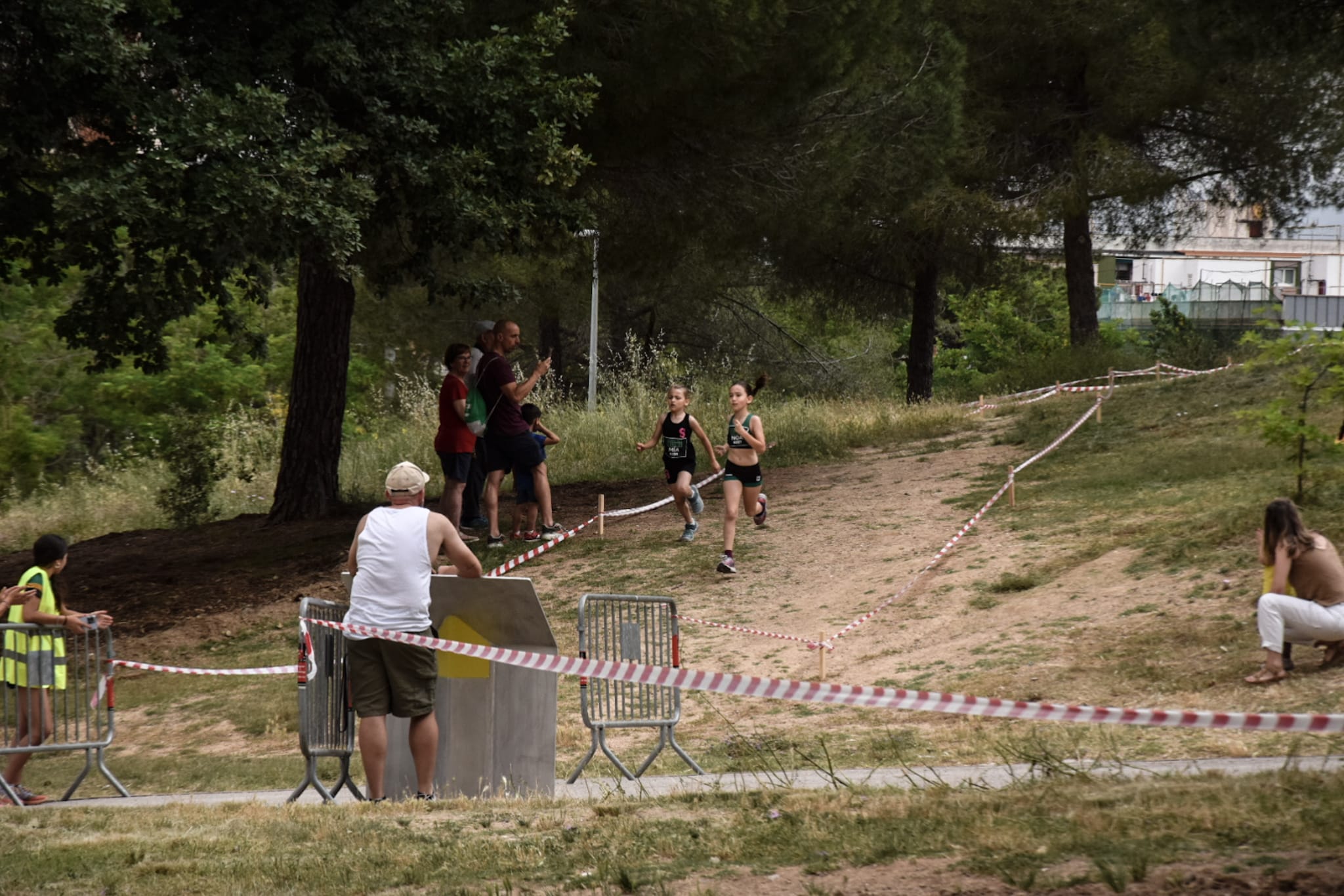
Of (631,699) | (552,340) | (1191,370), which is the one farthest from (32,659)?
(552,340)

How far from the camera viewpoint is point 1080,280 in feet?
100

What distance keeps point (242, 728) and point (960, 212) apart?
17.5m

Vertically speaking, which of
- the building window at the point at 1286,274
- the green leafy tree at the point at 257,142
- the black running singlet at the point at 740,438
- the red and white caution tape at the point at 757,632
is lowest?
the red and white caution tape at the point at 757,632

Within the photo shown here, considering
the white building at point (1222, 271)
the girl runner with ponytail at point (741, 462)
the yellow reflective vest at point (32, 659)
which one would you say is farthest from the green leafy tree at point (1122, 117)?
the white building at point (1222, 271)

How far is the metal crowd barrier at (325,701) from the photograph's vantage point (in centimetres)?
743

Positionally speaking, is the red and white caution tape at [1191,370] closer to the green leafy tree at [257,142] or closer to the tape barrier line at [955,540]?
the tape barrier line at [955,540]

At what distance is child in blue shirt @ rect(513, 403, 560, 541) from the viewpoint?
1523 centimetres

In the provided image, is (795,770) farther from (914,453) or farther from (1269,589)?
(914,453)

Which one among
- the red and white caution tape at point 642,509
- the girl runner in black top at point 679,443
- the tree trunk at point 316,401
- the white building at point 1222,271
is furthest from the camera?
the white building at point 1222,271

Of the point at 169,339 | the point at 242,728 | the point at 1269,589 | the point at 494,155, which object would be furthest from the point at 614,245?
the point at 169,339

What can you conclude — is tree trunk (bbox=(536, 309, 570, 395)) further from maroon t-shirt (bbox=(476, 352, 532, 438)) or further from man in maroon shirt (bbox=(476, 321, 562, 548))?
maroon t-shirt (bbox=(476, 352, 532, 438))

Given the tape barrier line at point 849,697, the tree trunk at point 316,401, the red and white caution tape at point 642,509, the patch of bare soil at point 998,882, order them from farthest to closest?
1. the tree trunk at point 316,401
2. the red and white caution tape at point 642,509
3. the tape barrier line at point 849,697
4. the patch of bare soil at point 998,882

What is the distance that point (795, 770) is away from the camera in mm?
7719

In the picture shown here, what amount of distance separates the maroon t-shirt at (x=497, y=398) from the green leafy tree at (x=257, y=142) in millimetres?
1374
